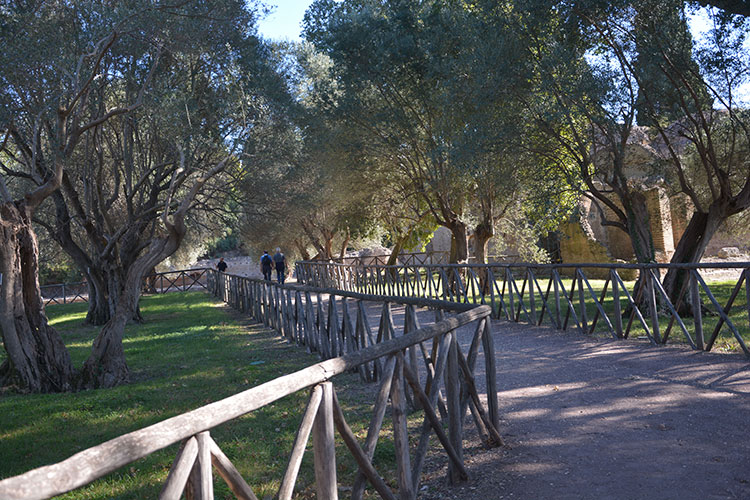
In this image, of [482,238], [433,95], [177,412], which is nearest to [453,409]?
[177,412]

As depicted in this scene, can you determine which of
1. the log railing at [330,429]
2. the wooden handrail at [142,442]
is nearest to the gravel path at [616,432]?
the log railing at [330,429]

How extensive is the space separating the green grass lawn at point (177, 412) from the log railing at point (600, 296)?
3.65 metres

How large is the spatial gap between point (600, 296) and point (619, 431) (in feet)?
26.5

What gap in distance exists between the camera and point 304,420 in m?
2.47

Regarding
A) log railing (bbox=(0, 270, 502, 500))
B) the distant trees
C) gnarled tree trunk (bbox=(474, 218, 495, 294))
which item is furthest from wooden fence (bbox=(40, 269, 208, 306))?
log railing (bbox=(0, 270, 502, 500))

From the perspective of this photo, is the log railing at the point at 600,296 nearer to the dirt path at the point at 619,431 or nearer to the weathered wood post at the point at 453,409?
the dirt path at the point at 619,431

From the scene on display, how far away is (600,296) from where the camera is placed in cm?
1200

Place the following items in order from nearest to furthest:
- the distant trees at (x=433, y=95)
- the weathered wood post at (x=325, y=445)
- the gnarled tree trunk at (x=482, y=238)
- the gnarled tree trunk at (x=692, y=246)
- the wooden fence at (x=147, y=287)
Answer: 1. the weathered wood post at (x=325, y=445)
2. the gnarled tree trunk at (x=692, y=246)
3. the distant trees at (x=433, y=95)
4. the gnarled tree trunk at (x=482, y=238)
5. the wooden fence at (x=147, y=287)

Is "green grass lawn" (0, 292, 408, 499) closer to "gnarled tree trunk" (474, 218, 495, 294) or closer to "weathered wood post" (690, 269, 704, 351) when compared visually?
"weathered wood post" (690, 269, 704, 351)

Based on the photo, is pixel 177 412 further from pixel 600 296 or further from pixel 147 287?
pixel 147 287

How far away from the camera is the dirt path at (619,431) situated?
3.48 meters

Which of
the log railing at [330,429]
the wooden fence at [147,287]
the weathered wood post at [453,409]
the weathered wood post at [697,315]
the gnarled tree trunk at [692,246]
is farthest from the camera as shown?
the wooden fence at [147,287]

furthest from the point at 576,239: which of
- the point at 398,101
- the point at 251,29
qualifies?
the point at 251,29

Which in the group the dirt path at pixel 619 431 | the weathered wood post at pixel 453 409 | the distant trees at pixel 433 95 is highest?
the distant trees at pixel 433 95
